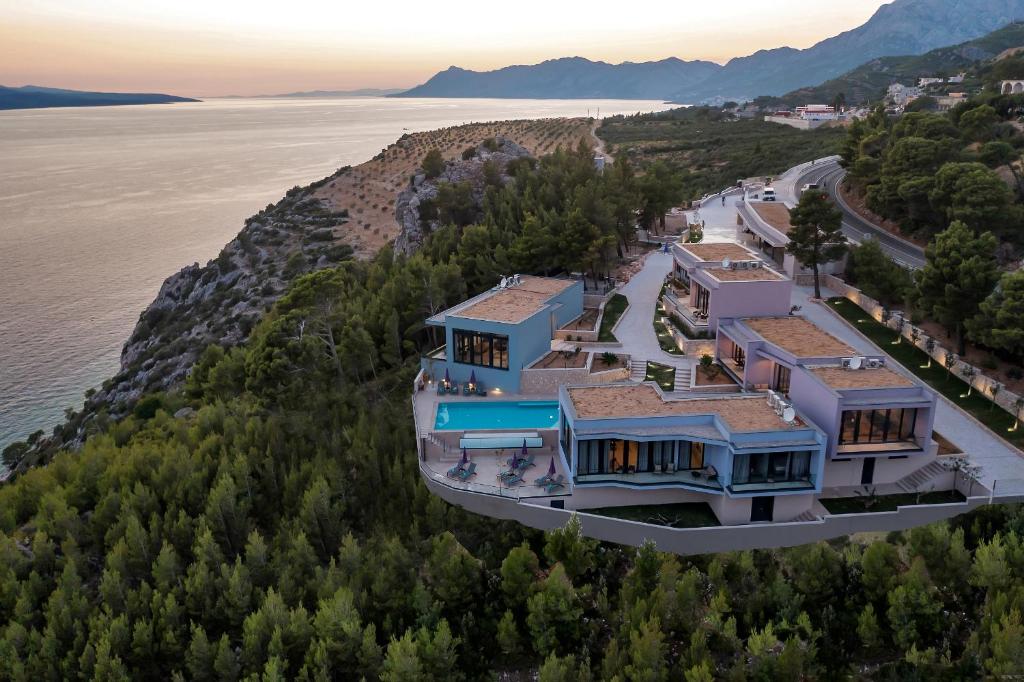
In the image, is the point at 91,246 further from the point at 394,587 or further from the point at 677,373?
the point at 394,587

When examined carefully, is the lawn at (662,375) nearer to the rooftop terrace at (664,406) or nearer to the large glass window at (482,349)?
the rooftop terrace at (664,406)

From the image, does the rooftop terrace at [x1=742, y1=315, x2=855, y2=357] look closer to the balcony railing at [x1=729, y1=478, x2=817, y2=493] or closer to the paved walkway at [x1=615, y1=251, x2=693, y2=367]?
the paved walkway at [x1=615, y1=251, x2=693, y2=367]

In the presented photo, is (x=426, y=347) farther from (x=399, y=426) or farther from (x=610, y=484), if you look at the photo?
(x=610, y=484)

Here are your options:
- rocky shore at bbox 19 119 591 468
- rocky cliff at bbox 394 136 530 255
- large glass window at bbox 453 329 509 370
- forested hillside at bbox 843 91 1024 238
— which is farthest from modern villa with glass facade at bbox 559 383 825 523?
rocky shore at bbox 19 119 591 468

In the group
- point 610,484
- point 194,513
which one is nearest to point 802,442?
point 610,484

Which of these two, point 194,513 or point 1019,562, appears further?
point 194,513

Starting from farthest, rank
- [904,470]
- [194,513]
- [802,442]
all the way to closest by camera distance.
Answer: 1. [194,513]
2. [904,470]
3. [802,442]
